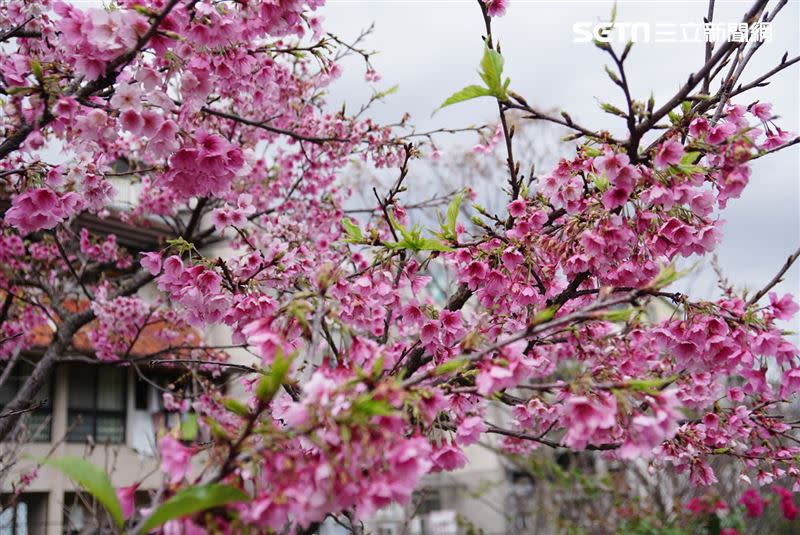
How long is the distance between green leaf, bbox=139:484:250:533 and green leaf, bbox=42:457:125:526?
0.39ft

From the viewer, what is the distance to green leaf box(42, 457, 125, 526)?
1449 millimetres

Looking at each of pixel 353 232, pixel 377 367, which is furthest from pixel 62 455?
pixel 377 367

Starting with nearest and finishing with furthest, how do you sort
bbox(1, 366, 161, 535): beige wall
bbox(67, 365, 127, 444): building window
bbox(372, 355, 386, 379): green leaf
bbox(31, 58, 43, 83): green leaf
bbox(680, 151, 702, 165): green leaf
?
bbox(372, 355, 386, 379): green leaf < bbox(31, 58, 43, 83): green leaf < bbox(680, 151, 702, 165): green leaf < bbox(1, 366, 161, 535): beige wall < bbox(67, 365, 127, 444): building window

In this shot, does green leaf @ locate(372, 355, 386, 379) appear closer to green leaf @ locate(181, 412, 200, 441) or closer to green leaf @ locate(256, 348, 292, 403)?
green leaf @ locate(256, 348, 292, 403)

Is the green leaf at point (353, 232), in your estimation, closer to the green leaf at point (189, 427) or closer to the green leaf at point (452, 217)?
the green leaf at point (452, 217)

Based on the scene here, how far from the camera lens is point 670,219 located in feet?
8.15

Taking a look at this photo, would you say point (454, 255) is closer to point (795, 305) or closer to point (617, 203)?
point (617, 203)

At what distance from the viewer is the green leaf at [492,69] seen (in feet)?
6.74

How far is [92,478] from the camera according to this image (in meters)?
1.47

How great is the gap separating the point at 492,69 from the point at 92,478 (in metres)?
1.56

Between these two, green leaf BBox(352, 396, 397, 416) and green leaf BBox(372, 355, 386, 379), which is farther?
green leaf BBox(372, 355, 386, 379)

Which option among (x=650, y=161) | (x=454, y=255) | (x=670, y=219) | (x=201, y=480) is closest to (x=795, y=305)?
(x=670, y=219)

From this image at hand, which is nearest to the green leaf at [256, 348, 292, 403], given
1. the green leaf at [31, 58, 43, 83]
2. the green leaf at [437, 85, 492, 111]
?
the green leaf at [437, 85, 492, 111]

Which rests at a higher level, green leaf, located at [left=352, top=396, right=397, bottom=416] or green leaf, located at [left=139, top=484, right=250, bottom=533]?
green leaf, located at [left=352, top=396, right=397, bottom=416]
